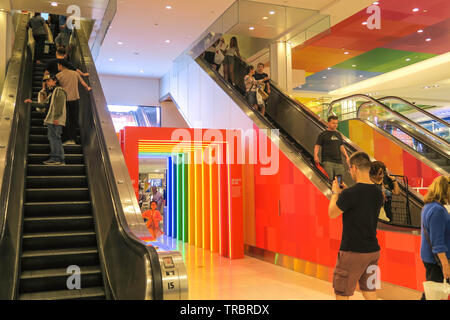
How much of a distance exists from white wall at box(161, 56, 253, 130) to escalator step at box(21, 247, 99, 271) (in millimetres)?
5304

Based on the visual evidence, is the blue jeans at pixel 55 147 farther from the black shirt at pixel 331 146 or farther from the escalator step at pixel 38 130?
the black shirt at pixel 331 146

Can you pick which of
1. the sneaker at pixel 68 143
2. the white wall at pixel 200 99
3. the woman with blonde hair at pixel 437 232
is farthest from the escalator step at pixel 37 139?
the woman with blonde hair at pixel 437 232

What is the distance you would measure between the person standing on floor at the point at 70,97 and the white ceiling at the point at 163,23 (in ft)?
11.3

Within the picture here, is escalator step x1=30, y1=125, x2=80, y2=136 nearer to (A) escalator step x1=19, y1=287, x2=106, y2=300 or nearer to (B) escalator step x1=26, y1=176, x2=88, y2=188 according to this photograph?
(B) escalator step x1=26, y1=176, x2=88, y2=188

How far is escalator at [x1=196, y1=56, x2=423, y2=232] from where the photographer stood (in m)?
6.16

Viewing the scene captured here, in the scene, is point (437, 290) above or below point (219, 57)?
below

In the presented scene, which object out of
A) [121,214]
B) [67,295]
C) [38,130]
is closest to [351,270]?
[121,214]

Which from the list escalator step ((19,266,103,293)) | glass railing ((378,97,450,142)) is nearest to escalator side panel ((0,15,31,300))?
escalator step ((19,266,103,293))

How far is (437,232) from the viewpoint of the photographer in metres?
3.22

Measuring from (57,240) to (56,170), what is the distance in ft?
4.92

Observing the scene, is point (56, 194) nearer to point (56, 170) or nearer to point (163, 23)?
point (56, 170)

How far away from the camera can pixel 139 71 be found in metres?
16.3

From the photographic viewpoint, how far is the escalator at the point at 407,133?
859 cm
